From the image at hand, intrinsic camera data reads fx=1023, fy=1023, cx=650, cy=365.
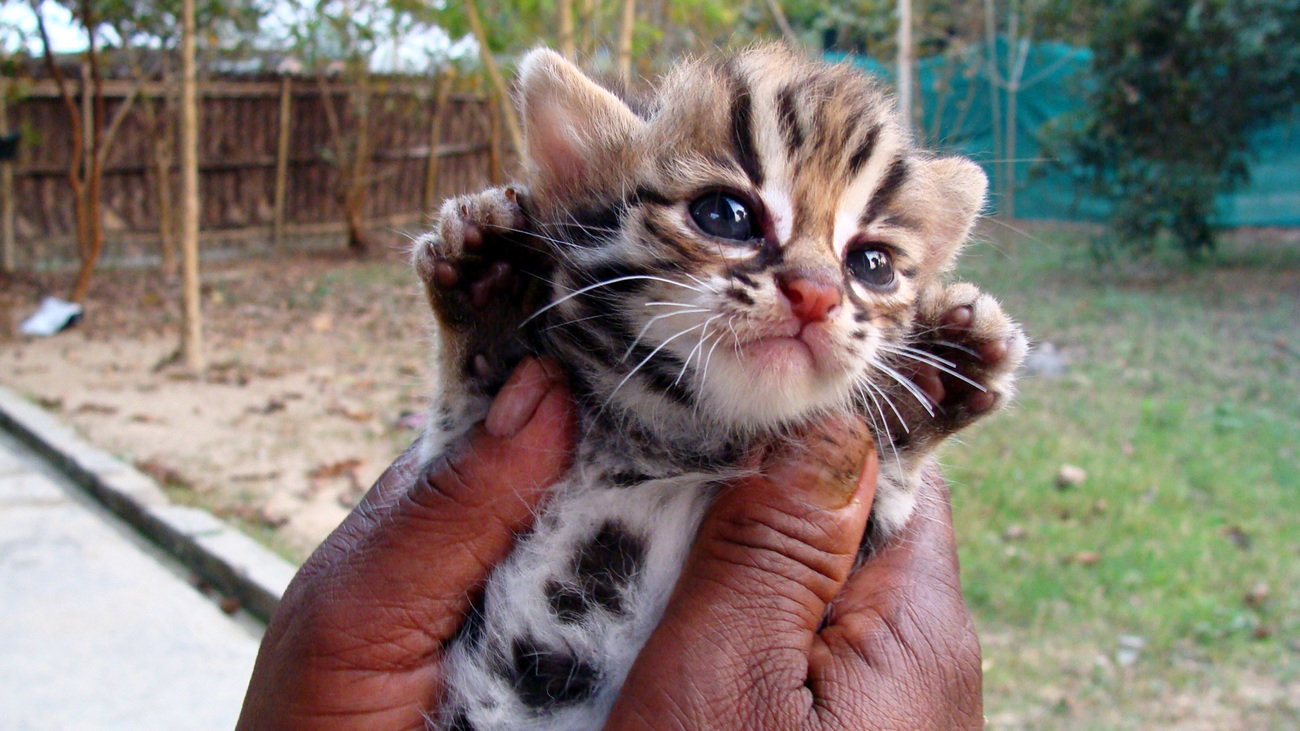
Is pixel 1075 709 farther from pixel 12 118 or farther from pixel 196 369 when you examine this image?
pixel 12 118

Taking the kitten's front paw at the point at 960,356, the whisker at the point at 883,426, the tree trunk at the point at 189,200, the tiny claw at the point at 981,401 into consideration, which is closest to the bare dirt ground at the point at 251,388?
the tree trunk at the point at 189,200

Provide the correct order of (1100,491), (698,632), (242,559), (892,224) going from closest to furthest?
(698,632) → (892,224) → (242,559) → (1100,491)

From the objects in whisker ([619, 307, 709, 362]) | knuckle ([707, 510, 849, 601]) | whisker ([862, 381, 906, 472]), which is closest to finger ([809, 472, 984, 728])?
knuckle ([707, 510, 849, 601])

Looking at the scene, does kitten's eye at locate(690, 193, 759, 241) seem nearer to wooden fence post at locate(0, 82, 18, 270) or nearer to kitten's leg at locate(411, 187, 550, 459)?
kitten's leg at locate(411, 187, 550, 459)

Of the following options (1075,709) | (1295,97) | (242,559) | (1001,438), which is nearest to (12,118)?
(242,559)

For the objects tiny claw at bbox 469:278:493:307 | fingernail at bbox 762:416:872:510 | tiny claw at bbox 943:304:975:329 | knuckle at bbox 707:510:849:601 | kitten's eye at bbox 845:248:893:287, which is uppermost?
kitten's eye at bbox 845:248:893:287

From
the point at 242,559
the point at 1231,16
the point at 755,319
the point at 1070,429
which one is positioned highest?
the point at 1231,16
